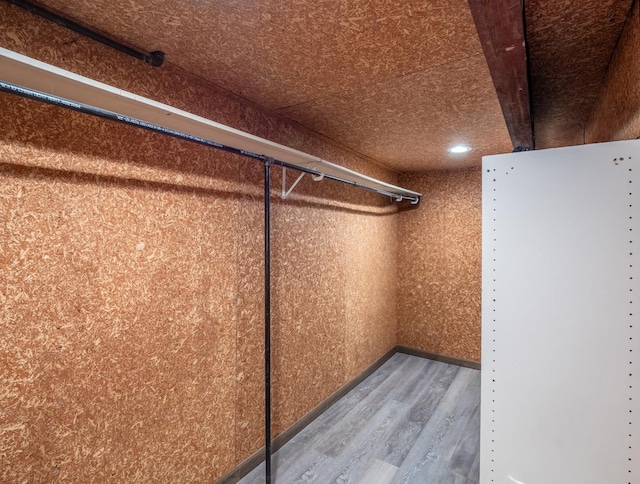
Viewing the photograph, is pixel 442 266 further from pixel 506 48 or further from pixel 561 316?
pixel 506 48

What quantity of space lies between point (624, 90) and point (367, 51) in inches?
37.2

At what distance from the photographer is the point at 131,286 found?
1.34 m

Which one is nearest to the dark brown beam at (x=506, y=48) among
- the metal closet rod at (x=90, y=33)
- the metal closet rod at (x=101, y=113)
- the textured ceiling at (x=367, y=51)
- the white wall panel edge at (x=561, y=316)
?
the textured ceiling at (x=367, y=51)

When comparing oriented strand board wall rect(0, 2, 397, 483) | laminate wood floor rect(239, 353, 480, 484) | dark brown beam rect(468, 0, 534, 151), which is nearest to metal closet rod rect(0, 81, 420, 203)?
oriented strand board wall rect(0, 2, 397, 483)

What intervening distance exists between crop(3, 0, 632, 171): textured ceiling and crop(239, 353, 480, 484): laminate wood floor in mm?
2141

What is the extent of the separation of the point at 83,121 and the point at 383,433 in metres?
2.52

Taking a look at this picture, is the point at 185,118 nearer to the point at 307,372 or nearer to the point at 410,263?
the point at 307,372

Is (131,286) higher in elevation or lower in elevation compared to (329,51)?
lower

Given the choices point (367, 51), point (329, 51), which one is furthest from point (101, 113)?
point (367, 51)

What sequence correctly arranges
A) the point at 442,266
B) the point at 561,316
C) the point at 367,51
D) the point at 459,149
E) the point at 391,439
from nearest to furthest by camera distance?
the point at 561,316 < the point at 367,51 < the point at 391,439 < the point at 459,149 < the point at 442,266

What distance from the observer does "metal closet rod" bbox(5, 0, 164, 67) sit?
102 cm

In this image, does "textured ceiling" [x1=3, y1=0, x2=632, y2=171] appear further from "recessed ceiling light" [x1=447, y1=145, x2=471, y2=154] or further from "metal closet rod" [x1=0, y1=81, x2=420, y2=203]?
"recessed ceiling light" [x1=447, y1=145, x2=471, y2=154]

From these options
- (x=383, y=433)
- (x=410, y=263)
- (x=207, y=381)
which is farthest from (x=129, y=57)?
(x=410, y=263)

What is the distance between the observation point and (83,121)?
3.90 feet
